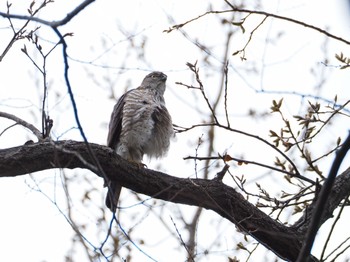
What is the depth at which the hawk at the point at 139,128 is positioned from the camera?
5648 mm

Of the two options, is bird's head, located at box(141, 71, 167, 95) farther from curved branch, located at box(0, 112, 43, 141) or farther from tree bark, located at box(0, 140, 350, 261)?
tree bark, located at box(0, 140, 350, 261)

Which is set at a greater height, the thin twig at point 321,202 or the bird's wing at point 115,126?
the bird's wing at point 115,126

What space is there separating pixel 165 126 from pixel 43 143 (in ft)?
6.98

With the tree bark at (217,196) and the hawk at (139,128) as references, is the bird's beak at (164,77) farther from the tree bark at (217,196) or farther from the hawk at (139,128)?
the tree bark at (217,196)

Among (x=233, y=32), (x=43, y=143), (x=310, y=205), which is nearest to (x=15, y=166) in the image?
(x=43, y=143)

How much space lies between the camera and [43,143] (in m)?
3.75

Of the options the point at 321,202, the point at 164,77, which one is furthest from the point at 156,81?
the point at 321,202

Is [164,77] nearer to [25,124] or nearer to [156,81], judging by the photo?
[156,81]

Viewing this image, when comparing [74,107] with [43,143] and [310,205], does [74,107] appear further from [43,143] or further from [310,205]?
[310,205]

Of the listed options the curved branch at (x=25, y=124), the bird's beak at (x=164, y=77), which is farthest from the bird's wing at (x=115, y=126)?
the curved branch at (x=25, y=124)

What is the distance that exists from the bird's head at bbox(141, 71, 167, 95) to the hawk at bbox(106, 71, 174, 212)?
0.49m

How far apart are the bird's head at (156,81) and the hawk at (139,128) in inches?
19.3

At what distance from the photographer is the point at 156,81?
6.62 metres

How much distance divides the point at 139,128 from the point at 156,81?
114 centimetres
